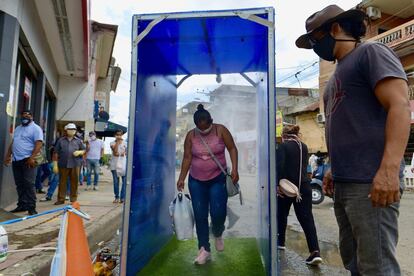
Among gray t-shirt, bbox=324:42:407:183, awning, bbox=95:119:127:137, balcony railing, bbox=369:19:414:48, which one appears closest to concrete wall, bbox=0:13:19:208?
gray t-shirt, bbox=324:42:407:183

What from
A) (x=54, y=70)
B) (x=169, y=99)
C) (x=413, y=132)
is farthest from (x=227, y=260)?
(x=413, y=132)

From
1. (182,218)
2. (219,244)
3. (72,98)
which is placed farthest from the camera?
(72,98)

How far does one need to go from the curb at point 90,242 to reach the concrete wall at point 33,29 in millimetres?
3965

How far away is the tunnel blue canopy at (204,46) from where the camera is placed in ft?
11.6

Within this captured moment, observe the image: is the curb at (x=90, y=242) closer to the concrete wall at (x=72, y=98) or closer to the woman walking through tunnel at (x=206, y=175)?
the woman walking through tunnel at (x=206, y=175)

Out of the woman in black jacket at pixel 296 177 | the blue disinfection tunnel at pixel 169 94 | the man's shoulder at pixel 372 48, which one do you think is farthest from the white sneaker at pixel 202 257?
the man's shoulder at pixel 372 48

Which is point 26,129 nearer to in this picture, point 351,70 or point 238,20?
A: point 238,20

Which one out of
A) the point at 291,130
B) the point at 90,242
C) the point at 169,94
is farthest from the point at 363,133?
the point at 90,242

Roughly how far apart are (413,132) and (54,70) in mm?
15581

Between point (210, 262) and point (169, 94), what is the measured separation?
223 cm

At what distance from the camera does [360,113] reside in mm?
1938

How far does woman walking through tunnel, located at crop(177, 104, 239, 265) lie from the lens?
398cm

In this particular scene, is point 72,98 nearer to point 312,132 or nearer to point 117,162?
point 117,162

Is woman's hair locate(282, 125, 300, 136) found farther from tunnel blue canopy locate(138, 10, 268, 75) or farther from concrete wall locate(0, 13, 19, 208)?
concrete wall locate(0, 13, 19, 208)
